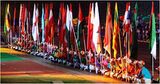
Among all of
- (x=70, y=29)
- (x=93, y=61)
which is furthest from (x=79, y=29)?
(x=93, y=61)

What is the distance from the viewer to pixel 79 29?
808cm

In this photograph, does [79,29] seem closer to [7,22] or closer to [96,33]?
[96,33]

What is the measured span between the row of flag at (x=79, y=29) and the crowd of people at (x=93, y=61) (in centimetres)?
13

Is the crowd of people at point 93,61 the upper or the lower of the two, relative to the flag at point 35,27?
lower

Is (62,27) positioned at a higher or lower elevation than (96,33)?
higher

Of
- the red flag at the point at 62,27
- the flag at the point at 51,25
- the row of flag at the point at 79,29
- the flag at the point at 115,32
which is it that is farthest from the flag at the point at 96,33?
the flag at the point at 51,25

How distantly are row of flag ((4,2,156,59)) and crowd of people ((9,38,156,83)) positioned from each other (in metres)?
0.13

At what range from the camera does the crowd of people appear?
6797 millimetres

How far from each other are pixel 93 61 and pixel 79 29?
803mm

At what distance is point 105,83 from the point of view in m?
6.69

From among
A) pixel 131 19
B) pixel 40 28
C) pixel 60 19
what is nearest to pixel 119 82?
pixel 131 19

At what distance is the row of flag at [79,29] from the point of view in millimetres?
6945

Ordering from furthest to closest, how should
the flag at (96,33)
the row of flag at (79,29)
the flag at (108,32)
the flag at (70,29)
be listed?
the flag at (70,29)
the flag at (96,33)
the flag at (108,32)
the row of flag at (79,29)

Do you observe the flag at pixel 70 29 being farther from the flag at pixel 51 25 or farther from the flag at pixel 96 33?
the flag at pixel 96 33
